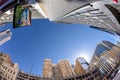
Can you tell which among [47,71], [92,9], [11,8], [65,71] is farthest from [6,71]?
[92,9]

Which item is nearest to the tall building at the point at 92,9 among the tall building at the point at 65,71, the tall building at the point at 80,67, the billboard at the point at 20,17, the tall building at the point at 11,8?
the tall building at the point at 11,8

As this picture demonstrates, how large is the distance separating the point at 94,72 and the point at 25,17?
82029 mm

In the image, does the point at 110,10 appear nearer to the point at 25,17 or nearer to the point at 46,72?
the point at 25,17

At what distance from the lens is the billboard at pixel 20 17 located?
13180 mm

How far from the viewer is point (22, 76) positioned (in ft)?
287

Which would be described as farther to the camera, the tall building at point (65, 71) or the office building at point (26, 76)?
the tall building at point (65, 71)

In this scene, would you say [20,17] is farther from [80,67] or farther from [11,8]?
[80,67]

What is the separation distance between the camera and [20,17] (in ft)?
46.2

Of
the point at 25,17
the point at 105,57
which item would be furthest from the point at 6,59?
the point at 25,17

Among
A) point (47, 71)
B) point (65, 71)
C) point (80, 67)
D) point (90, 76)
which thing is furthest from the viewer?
point (80, 67)

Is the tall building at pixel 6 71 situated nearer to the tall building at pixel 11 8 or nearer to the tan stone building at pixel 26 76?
the tan stone building at pixel 26 76

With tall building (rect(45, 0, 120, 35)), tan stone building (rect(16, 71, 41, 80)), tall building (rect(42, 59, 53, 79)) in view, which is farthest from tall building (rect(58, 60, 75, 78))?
tall building (rect(45, 0, 120, 35))

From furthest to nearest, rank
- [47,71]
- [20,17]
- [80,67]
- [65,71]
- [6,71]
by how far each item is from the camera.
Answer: [80,67] → [47,71] → [65,71] → [6,71] → [20,17]

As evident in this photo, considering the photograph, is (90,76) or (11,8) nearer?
(11,8)
